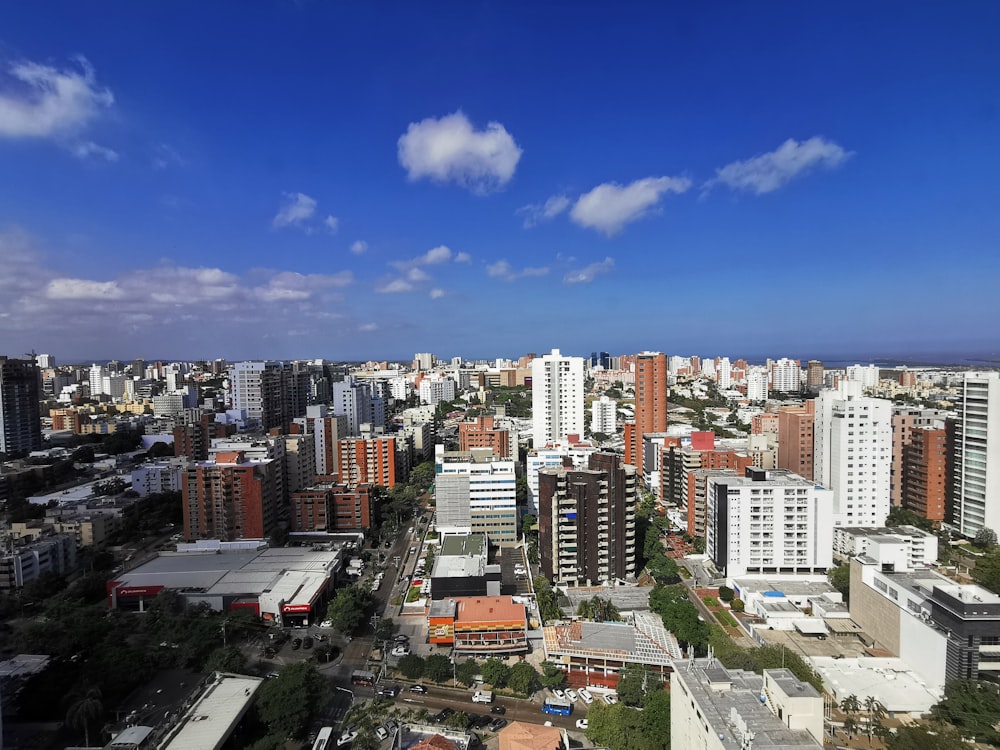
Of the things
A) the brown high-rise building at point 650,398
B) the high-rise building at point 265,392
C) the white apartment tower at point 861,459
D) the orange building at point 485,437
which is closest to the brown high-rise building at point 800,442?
the white apartment tower at point 861,459

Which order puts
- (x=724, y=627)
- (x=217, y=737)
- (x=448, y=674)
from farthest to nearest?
1. (x=724, y=627)
2. (x=448, y=674)
3. (x=217, y=737)

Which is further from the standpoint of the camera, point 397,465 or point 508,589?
point 397,465

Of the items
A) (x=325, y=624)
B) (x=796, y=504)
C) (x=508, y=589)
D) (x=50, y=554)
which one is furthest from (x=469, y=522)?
(x=50, y=554)

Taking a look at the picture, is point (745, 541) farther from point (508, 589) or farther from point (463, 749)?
point (463, 749)

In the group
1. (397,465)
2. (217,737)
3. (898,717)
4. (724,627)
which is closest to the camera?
(217,737)

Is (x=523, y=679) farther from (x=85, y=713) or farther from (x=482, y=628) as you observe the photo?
(x=85, y=713)

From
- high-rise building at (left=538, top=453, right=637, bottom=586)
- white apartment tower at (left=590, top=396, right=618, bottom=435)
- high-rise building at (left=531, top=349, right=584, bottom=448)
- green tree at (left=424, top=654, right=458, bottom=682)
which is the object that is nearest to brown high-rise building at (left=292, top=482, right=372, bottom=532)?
high-rise building at (left=538, top=453, right=637, bottom=586)

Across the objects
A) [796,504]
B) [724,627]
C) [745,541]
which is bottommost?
[724,627]

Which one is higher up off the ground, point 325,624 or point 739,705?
point 739,705
